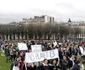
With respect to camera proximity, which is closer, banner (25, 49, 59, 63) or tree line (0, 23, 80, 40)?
banner (25, 49, 59, 63)

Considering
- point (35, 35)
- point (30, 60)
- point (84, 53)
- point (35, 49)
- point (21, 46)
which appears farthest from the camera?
point (35, 35)

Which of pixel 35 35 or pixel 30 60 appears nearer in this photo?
pixel 30 60

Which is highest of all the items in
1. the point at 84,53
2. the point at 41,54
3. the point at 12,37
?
the point at 41,54

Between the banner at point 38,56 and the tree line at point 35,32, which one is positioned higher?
the banner at point 38,56

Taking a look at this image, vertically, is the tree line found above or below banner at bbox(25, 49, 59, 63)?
below

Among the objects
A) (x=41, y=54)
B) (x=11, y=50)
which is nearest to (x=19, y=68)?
(x=41, y=54)

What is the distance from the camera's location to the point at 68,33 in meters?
113

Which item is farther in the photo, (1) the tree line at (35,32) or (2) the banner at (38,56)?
(1) the tree line at (35,32)

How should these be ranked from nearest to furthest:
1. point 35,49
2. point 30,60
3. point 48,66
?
point 48,66 → point 30,60 → point 35,49

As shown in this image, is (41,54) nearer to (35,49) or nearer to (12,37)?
(35,49)

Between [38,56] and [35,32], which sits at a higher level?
[38,56]

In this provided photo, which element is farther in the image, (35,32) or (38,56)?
(35,32)

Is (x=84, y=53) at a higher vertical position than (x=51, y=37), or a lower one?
higher

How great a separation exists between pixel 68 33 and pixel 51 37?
923cm
